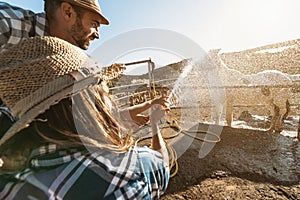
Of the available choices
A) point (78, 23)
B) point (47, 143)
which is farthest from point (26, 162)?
point (78, 23)

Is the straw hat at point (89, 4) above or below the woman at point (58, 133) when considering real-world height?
above

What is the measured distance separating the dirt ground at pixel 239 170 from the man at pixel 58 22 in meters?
1.87

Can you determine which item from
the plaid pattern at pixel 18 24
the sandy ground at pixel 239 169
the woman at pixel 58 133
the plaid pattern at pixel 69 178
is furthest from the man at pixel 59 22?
the sandy ground at pixel 239 169

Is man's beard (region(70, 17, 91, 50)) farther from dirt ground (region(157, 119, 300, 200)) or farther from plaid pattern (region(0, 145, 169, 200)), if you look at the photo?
dirt ground (region(157, 119, 300, 200))

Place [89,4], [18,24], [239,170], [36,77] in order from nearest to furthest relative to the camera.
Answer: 1. [36,77]
2. [89,4]
3. [18,24]
4. [239,170]

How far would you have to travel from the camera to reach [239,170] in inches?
105

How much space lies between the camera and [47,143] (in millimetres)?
763

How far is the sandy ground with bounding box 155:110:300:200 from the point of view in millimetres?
2229

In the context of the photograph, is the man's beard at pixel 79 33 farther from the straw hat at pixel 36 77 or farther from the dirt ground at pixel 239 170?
the dirt ground at pixel 239 170

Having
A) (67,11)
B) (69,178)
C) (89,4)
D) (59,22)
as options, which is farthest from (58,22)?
(69,178)

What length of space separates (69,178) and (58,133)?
0.59 feet

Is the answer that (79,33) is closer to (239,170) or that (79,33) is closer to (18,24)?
(18,24)

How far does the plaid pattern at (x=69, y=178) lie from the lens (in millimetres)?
756

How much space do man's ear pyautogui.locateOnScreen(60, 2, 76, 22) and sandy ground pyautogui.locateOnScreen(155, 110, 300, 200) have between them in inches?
77.6
